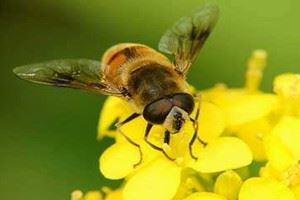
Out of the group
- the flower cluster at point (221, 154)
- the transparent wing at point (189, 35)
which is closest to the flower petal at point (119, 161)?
the flower cluster at point (221, 154)

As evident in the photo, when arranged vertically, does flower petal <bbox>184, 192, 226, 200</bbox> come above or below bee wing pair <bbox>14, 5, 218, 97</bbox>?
below

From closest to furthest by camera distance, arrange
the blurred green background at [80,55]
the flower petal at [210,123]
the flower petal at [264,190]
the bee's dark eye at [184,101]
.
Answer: the flower petal at [264,190] → the bee's dark eye at [184,101] → the flower petal at [210,123] → the blurred green background at [80,55]

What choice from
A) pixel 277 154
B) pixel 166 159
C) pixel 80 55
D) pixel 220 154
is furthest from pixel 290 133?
pixel 80 55

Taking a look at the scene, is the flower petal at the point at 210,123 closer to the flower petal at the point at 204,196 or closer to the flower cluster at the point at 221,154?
the flower cluster at the point at 221,154

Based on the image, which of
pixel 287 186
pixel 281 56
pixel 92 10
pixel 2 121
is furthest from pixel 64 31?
pixel 287 186

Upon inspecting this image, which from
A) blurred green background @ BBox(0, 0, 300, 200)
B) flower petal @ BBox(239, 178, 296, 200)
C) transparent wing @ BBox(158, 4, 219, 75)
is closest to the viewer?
flower petal @ BBox(239, 178, 296, 200)

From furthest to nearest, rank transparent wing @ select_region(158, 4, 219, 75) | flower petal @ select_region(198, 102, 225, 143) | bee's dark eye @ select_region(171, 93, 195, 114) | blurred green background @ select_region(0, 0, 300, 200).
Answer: blurred green background @ select_region(0, 0, 300, 200) → transparent wing @ select_region(158, 4, 219, 75) → flower petal @ select_region(198, 102, 225, 143) → bee's dark eye @ select_region(171, 93, 195, 114)

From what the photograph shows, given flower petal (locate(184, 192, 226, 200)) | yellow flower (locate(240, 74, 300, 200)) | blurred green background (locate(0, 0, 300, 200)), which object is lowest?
blurred green background (locate(0, 0, 300, 200))

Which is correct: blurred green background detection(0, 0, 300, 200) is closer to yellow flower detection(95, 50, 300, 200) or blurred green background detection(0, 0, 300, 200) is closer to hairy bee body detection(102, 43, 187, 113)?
yellow flower detection(95, 50, 300, 200)

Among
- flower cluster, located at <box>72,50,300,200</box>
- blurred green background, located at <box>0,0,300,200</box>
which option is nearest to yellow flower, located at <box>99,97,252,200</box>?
flower cluster, located at <box>72,50,300,200</box>
